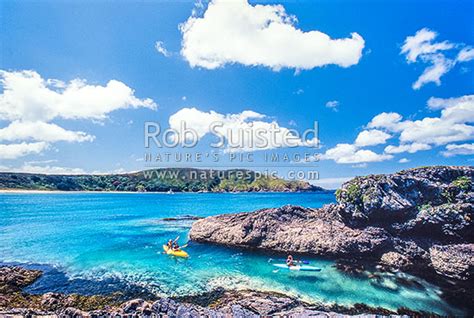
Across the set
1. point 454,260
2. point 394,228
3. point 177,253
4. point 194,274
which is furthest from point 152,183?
point 454,260

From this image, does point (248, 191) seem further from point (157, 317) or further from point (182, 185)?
point (157, 317)

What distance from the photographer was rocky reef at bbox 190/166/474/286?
19.5 metres

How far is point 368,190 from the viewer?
2347 centimetres

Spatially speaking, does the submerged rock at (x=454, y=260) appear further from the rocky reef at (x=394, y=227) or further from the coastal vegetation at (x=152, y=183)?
the coastal vegetation at (x=152, y=183)

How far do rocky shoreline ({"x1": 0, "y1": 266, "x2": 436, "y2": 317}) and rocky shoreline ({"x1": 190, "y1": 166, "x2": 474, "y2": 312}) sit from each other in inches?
286

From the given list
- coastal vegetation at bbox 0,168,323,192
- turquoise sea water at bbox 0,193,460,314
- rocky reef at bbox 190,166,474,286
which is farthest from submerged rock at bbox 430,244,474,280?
coastal vegetation at bbox 0,168,323,192

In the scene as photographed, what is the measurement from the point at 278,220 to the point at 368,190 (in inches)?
381

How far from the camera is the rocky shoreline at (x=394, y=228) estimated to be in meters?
19.3

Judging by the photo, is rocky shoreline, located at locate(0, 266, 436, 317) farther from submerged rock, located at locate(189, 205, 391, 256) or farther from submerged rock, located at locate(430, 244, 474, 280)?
submerged rock, located at locate(189, 205, 391, 256)

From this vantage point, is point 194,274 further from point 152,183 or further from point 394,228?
point 152,183

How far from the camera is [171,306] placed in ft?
37.4

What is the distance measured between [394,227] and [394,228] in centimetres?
10

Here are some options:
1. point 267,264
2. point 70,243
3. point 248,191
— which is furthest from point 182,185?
point 267,264

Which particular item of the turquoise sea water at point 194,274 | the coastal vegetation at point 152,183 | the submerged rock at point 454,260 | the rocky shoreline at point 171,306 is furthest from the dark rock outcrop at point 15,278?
the coastal vegetation at point 152,183
